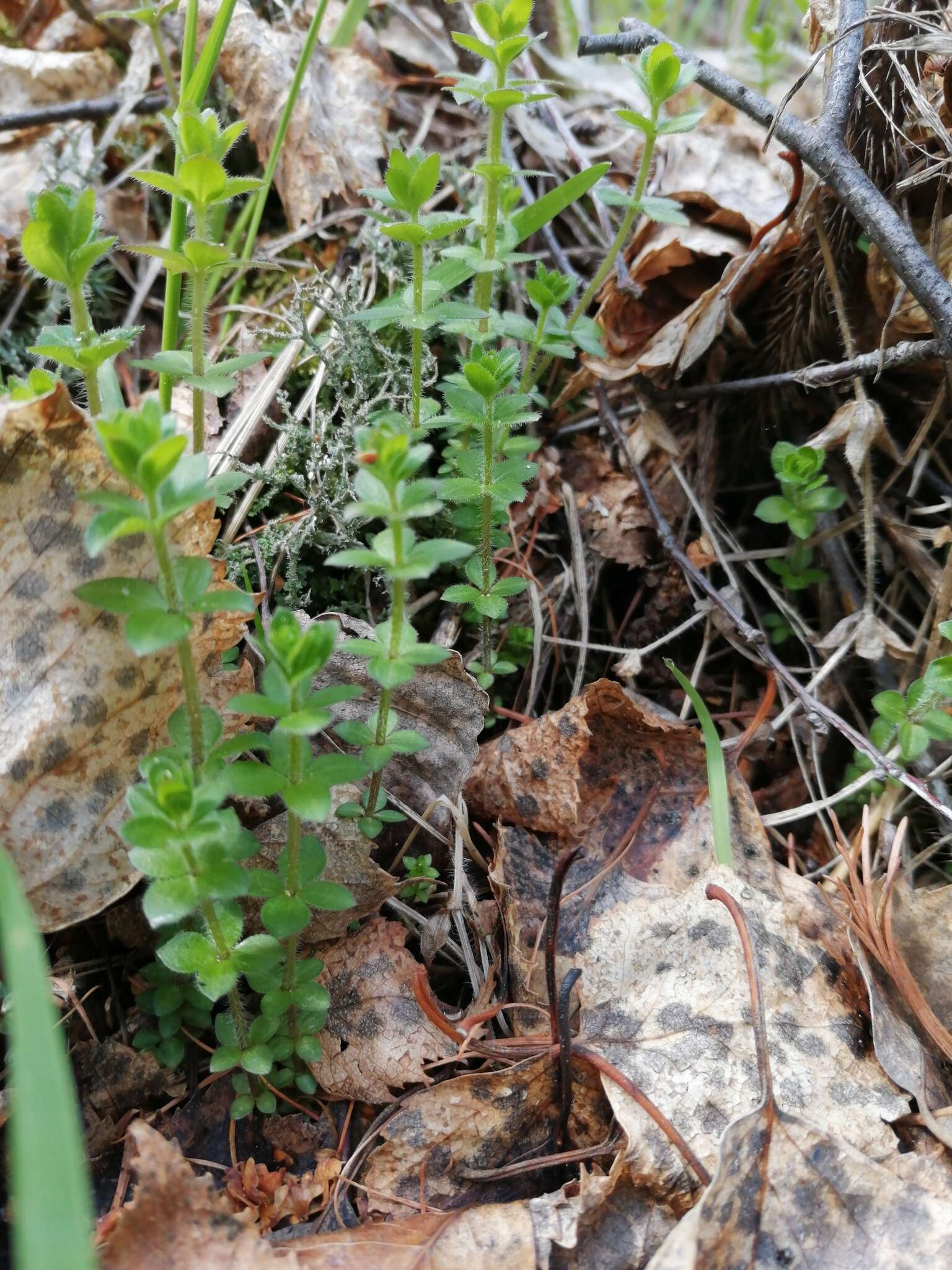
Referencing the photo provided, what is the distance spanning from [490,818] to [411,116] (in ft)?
8.13

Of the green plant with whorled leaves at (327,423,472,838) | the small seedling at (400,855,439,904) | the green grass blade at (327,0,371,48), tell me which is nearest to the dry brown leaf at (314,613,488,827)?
the small seedling at (400,855,439,904)

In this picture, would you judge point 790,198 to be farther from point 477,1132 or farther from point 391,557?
point 477,1132

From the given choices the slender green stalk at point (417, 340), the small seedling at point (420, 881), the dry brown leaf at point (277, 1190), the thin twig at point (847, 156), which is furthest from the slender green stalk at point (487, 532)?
the dry brown leaf at point (277, 1190)

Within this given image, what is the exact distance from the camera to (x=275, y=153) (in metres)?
2.54

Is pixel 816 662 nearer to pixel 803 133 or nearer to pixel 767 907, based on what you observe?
pixel 767 907

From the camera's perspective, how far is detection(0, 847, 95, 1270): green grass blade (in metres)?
0.93

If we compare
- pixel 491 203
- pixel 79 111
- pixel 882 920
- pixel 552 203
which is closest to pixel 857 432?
pixel 552 203

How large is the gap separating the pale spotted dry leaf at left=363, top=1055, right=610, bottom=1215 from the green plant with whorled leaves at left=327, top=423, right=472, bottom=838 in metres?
0.53

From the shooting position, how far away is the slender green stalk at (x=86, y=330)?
1.80 m

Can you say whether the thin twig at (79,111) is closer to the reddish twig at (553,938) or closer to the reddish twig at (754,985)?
the reddish twig at (553,938)

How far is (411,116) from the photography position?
3.28 m

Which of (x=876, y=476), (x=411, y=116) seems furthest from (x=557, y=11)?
(x=876, y=476)

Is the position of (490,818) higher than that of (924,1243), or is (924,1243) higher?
(490,818)

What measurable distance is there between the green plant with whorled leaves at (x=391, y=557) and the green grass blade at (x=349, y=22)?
1.76m
